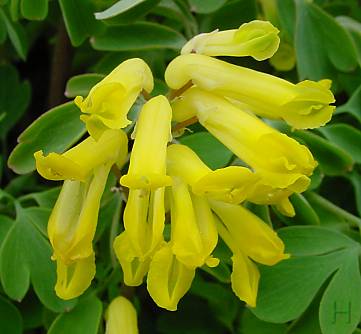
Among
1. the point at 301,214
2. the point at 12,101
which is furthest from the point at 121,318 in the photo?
the point at 12,101

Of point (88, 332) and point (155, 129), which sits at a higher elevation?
point (155, 129)

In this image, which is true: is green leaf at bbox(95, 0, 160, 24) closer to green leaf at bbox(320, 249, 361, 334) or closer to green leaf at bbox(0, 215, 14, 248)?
green leaf at bbox(0, 215, 14, 248)

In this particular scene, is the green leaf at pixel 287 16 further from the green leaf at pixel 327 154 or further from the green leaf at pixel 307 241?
the green leaf at pixel 307 241

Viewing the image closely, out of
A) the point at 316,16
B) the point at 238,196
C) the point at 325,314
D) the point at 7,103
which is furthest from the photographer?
the point at 7,103

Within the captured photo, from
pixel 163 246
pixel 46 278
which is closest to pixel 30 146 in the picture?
pixel 46 278

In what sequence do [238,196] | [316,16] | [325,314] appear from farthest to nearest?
[316,16], [325,314], [238,196]

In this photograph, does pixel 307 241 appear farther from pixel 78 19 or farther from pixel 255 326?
pixel 78 19

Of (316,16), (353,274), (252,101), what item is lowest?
(353,274)

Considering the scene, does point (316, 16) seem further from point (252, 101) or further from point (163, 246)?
point (163, 246)
